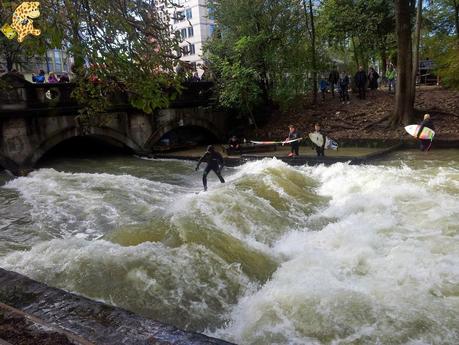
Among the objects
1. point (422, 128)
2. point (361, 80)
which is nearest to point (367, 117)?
point (361, 80)

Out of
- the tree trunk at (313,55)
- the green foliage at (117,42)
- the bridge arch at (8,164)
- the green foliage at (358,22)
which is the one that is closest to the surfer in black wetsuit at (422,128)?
the tree trunk at (313,55)

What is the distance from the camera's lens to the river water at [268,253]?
18.2ft

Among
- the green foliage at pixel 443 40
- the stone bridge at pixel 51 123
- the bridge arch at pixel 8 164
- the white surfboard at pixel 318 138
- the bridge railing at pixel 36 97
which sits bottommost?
the bridge arch at pixel 8 164

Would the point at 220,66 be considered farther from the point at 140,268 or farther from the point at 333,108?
the point at 140,268

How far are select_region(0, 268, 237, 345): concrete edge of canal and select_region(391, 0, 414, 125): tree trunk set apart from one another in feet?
60.2

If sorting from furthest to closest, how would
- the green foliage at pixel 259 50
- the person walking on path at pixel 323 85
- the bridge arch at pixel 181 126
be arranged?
the person walking on path at pixel 323 85 < the bridge arch at pixel 181 126 < the green foliage at pixel 259 50

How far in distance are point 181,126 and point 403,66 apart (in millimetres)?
11772

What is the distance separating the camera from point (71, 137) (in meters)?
20.3

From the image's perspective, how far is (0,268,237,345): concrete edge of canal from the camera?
3447 mm

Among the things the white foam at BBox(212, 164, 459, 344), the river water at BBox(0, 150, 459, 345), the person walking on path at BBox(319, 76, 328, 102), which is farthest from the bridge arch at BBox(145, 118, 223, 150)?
the white foam at BBox(212, 164, 459, 344)

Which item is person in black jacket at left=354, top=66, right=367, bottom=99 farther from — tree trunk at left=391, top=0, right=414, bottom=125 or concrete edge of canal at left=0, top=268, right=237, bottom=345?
concrete edge of canal at left=0, top=268, right=237, bottom=345

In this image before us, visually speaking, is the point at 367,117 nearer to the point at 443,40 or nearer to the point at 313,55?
the point at 313,55

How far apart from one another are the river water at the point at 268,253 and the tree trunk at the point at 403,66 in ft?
23.7

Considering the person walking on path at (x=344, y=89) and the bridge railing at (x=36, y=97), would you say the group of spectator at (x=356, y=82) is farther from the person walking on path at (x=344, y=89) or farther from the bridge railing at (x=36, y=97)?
the bridge railing at (x=36, y=97)
